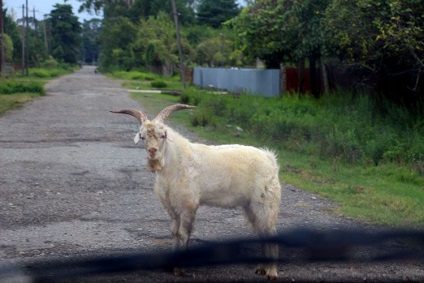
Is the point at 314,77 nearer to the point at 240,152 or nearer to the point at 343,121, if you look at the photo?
the point at 343,121

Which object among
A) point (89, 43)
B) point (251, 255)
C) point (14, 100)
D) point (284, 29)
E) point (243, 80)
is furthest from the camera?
point (89, 43)

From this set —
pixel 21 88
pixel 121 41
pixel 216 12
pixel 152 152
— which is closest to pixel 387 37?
pixel 152 152

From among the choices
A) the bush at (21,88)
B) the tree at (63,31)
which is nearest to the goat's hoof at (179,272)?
the bush at (21,88)

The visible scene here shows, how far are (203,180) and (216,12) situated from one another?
238ft

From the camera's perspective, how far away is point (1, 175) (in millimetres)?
13227

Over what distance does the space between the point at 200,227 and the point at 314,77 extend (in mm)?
22371

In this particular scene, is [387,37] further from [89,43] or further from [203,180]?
[89,43]

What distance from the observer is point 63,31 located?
393 ft

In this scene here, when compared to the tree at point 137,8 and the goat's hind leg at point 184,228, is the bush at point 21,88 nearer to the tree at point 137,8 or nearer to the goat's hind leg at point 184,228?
the goat's hind leg at point 184,228

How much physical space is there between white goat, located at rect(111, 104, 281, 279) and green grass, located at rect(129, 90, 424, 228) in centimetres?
244

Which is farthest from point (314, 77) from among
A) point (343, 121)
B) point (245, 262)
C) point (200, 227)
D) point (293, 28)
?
point (245, 262)

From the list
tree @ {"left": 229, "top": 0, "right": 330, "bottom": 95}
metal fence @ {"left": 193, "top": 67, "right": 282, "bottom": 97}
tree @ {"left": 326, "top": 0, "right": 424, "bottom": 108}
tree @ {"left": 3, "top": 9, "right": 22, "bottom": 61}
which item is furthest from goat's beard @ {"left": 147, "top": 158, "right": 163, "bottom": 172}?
tree @ {"left": 3, "top": 9, "right": 22, "bottom": 61}

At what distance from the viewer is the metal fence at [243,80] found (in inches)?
1348

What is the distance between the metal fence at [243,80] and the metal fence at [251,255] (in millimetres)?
30124
